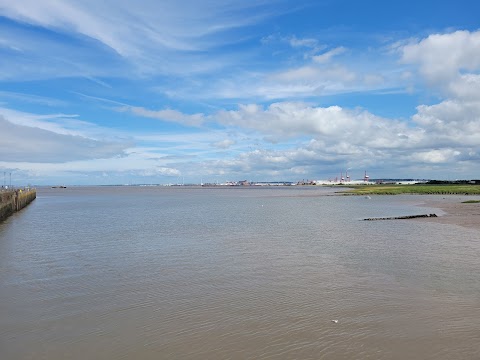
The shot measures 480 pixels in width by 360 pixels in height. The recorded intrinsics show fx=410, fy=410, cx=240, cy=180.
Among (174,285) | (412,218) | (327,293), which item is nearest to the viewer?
(327,293)

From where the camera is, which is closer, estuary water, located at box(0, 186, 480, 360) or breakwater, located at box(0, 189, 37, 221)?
estuary water, located at box(0, 186, 480, 360)

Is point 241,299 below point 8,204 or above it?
below

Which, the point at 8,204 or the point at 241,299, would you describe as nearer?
the point at 241,299

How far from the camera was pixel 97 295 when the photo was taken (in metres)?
13.1

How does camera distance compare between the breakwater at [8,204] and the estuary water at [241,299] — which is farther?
the breakwater at [8,204]

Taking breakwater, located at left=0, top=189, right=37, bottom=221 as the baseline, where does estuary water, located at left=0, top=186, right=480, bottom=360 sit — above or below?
below

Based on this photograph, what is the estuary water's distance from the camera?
29.6 ft

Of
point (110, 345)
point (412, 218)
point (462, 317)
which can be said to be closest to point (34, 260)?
point (110, 345)

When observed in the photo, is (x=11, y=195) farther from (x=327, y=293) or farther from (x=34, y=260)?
(x=327, y=293)

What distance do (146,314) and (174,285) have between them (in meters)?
3.08

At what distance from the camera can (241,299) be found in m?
12.6

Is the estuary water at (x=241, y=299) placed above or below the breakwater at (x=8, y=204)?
below

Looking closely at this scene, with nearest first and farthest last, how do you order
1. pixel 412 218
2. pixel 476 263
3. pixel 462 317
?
pixel 462 317
pixel 476 263
pixel 412 218

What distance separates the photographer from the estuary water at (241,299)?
9016mm
